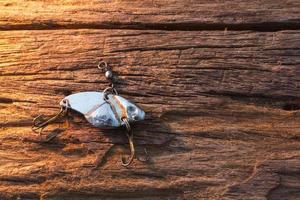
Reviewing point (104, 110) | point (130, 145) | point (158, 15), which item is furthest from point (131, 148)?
point (158, 15)

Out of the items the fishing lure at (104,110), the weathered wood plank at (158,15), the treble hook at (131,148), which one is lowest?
the treble hook at (131,148)

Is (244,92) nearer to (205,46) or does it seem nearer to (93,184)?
(205,46)

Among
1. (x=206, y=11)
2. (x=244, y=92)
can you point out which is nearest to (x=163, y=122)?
(x=244, y=92)

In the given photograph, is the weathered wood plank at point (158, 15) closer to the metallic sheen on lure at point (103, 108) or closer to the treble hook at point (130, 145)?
the metallic sheen on lure at point (103, 108)

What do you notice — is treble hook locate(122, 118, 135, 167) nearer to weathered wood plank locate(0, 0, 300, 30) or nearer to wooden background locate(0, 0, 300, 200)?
wooden background locate(0, 0, 300, 200)

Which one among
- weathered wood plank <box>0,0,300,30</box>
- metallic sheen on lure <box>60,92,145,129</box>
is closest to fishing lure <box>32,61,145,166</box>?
metallic sheen on lure <box>60,92,145,129</box>

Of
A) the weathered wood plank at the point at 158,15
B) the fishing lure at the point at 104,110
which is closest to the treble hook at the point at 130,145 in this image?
the fishing lure at the point at 104,110
